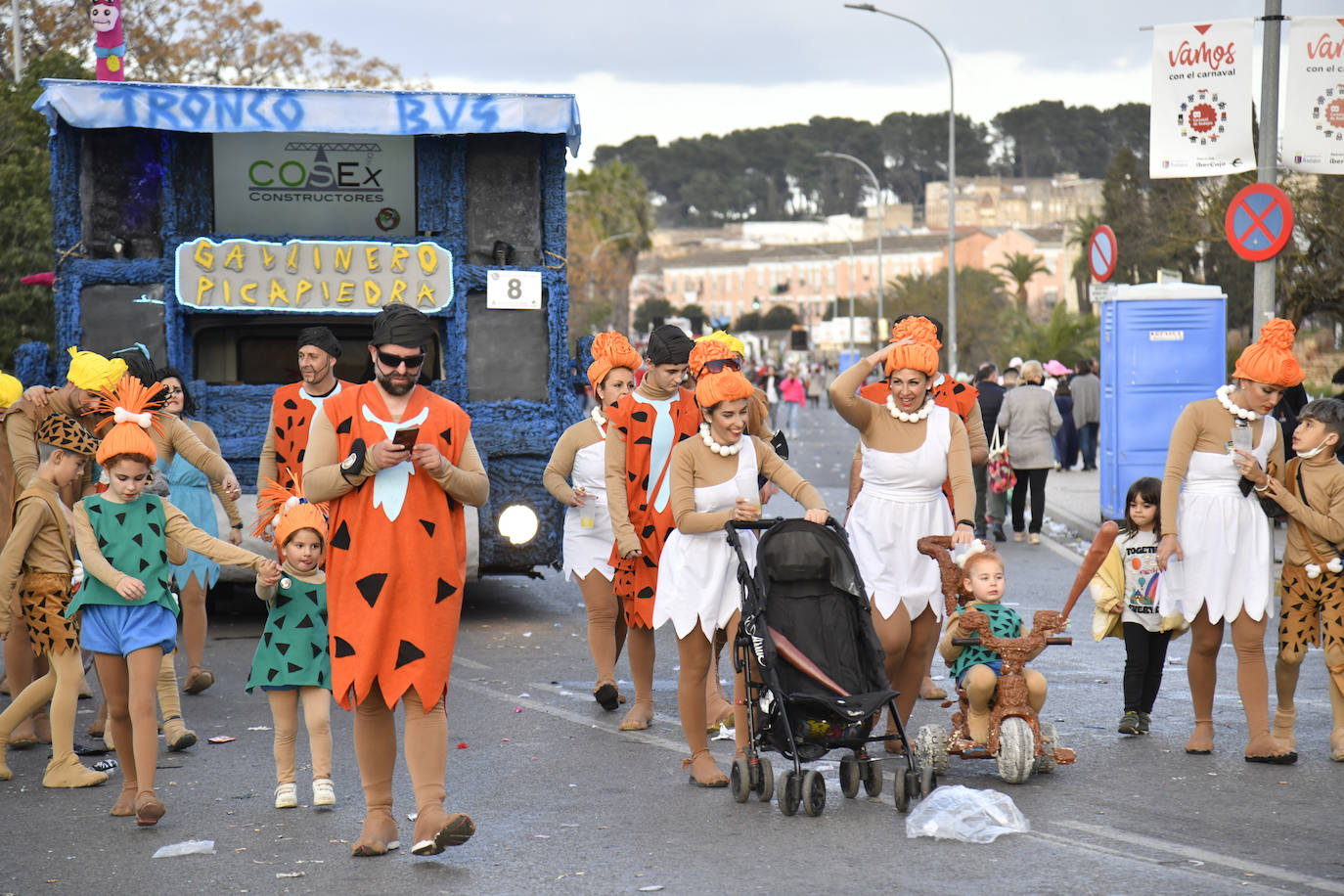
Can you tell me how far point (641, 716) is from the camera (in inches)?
308

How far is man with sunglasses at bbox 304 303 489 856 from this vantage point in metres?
5.38

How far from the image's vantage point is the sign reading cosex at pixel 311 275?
1061 centimetres

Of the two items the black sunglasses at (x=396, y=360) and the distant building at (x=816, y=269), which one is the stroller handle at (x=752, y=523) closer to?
the black sunglasses at (x=396, y=360)

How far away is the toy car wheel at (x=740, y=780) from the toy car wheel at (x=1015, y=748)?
1.05m

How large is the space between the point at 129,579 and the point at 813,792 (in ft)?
8.56

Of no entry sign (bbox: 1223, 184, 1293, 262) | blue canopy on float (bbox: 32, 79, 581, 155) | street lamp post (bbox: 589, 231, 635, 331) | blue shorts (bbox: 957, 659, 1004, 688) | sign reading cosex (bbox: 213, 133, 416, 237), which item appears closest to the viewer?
blue shorts (bbox: 957, 659, 1004, 688)

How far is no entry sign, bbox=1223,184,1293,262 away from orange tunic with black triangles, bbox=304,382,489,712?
862cm

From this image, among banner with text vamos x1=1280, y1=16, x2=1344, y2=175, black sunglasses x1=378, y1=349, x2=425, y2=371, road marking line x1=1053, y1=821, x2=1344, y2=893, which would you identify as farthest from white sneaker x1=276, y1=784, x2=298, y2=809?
banner with text vamos x1=1280, y1=16, x2=1344, y2=175

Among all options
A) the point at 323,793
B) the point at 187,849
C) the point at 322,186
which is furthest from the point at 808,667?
the point at 322,186

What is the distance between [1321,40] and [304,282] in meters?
7.83

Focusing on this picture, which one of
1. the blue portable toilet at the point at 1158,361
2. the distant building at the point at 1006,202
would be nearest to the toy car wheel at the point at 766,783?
the blue portable toilet at the point at 1158,361

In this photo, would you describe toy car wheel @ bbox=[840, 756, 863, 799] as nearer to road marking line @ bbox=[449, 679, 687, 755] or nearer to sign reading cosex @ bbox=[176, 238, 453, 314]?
road marking line @ bbox=[449, 679, 687, 755]

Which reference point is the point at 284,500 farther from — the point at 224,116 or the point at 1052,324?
the point at 1052,324

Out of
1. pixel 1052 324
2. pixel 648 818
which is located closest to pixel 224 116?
pixel 648 818
